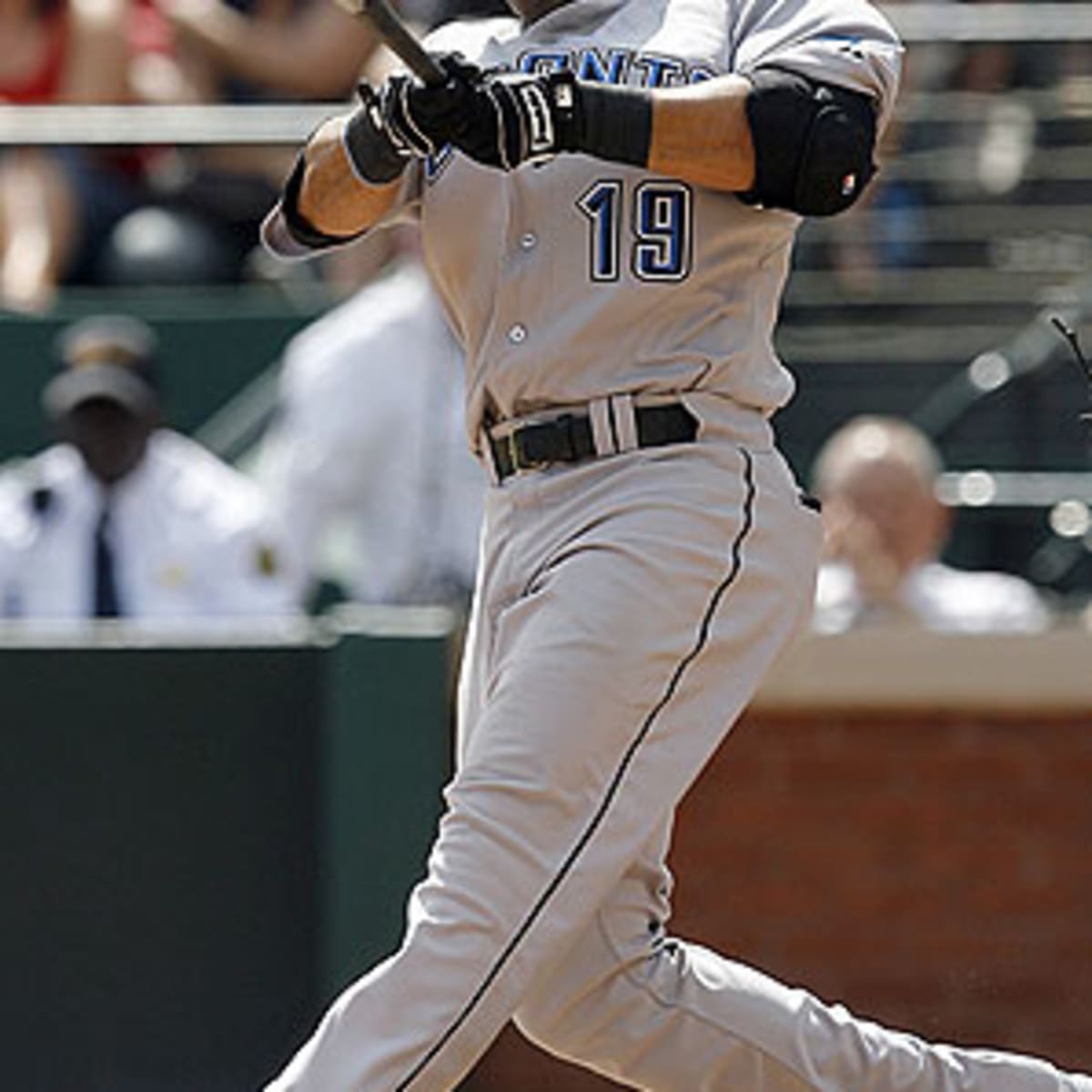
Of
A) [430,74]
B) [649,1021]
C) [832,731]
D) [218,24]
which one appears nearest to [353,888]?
[832,731]

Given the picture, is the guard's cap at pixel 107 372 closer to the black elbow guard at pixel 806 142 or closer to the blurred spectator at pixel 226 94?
the blurred spectator at pixel 226 94

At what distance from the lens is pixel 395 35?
12.7ft

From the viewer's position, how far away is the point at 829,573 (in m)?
7.34

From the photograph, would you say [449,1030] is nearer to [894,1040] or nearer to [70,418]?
[894,1040]

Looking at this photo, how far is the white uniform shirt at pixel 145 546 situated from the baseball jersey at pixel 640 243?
3.25 metres

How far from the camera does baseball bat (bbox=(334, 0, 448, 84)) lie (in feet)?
12.7

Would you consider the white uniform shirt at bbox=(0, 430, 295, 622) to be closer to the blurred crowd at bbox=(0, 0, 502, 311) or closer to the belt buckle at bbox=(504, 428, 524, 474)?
the blurred crowd at bbox=(0, 0, 502, 311)

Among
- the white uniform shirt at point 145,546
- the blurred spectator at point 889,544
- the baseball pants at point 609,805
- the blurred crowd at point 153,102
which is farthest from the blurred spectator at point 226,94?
the baseball pants at point 609,805

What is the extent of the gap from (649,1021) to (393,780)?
7.07 feet

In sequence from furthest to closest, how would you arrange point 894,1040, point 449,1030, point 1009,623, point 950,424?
point 950,424, point 1009,623, point 894,1040, point 449,1030

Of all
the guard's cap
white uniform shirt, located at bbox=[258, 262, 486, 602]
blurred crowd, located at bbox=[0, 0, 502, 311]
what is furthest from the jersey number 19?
blurred crowd, located at bbox=[0, 0, 502, 311]

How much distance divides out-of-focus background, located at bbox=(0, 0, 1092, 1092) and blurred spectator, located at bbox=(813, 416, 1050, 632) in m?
0.01

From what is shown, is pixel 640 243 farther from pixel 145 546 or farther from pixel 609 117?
pixel 145 546

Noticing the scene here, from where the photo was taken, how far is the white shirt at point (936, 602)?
283 inches
